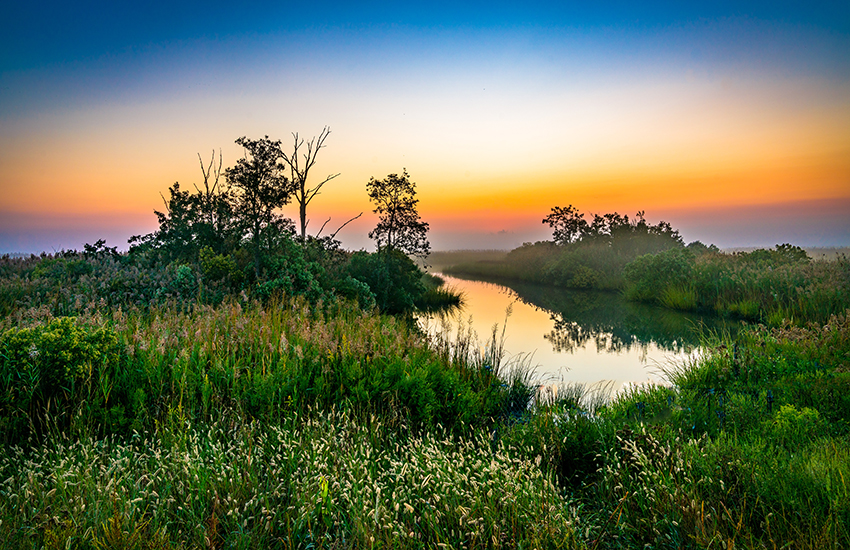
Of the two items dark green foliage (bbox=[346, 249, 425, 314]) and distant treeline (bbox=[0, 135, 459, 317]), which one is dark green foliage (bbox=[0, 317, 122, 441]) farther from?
dark green foliage (bbox=[346, 249, 425, 314])

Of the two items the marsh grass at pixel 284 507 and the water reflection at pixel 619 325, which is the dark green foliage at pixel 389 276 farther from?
the marsh grass at pixel 284 507

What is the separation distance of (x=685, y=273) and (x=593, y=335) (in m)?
9.33

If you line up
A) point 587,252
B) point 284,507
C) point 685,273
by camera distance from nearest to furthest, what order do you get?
point 284,507, point 685,273, point 587,252

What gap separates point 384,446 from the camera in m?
4.75

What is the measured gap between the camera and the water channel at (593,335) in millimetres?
9664

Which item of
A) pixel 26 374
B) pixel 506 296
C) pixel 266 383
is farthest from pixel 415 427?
pixel 506 296

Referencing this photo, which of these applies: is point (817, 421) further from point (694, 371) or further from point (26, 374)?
point (26, 374)

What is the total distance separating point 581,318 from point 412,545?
51.0 feet

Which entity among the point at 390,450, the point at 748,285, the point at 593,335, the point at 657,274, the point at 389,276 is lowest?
the point at 593,335

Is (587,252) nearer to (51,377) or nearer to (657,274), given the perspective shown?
(657,274)

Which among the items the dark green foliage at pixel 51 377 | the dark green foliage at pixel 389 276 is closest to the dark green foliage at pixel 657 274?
the dark green foliage at pixel 389 276

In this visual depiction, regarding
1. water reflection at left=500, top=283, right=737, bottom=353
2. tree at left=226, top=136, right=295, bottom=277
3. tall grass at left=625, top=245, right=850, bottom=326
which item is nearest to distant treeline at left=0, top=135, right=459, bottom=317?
tree at left=226, top=136, right=295, bottom=277

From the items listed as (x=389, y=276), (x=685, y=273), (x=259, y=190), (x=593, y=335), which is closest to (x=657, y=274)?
(x=685, y=273)

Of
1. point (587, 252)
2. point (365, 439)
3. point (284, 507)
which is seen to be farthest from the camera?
point (587, 252)
